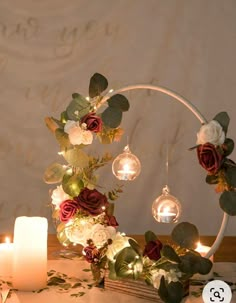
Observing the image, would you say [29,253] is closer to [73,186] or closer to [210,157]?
[73,186]

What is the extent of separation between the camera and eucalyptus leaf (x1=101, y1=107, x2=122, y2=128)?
1712 mm

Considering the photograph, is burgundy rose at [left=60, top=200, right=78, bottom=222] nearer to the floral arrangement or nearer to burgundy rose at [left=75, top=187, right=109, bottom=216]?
burgundy rose at [left=75, top=187, right=109, bottom=216]

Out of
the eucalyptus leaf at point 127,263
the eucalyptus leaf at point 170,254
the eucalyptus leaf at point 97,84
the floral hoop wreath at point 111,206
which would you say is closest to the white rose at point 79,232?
Result: the floral hoop wreath at point 111,206

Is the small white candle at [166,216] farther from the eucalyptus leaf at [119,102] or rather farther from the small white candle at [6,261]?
the small white candle at [6,261]

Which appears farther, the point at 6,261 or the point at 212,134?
the point at 6,261

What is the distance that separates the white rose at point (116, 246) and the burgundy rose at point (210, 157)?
0.28m

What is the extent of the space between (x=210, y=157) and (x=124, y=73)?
57.8 inches

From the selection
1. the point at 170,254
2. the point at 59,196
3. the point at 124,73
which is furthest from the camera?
the point at 124,73

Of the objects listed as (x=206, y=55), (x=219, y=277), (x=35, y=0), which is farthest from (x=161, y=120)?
(x=219, y=277)

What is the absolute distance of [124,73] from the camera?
3.00 m

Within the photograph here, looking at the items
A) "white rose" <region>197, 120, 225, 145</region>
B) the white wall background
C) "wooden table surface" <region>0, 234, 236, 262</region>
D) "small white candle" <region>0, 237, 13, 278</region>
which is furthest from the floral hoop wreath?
the white wall background

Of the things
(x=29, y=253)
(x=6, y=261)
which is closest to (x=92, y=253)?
(x=29, y=253)

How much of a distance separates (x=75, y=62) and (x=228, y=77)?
0.71 m

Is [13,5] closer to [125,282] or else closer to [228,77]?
[228,77]
